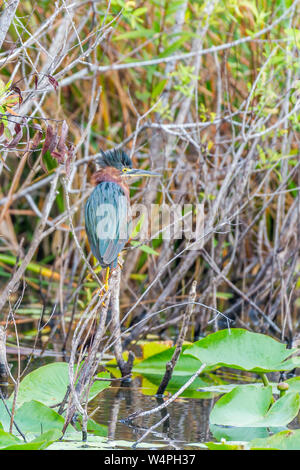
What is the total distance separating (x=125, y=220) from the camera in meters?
3.57

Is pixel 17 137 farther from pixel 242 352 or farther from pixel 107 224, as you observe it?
pixel 242 352

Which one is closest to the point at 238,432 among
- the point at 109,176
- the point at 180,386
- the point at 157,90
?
the point at 180,386

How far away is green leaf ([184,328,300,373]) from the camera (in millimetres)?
3115

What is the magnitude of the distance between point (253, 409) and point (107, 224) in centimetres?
A: 123

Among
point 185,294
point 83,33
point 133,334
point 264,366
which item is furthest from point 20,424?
point 83,33

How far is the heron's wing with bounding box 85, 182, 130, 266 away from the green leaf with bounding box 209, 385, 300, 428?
995 mm

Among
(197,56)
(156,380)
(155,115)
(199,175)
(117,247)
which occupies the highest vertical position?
(197,56)

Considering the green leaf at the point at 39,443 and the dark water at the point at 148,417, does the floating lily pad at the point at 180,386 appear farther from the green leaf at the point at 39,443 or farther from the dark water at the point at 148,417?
the green leaf at the point at 39,443

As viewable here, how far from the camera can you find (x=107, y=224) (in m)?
3.50

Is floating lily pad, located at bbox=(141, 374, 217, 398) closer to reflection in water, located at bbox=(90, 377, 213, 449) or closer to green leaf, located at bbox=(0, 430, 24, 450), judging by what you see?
reflection in water, located at bbox=(90, 377, 213, 449)

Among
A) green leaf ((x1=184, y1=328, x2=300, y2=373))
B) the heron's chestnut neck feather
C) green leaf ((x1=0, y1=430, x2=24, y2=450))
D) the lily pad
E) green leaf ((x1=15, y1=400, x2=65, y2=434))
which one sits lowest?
the lily pad

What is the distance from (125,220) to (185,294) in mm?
1835

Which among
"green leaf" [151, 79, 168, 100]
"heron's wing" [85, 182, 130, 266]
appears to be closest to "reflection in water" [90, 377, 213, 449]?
"heron's wing" [85, 182, 130, 266]
